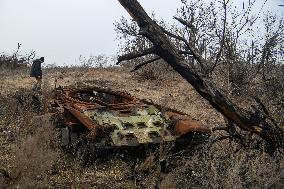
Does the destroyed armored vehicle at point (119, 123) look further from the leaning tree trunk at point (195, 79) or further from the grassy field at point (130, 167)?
the leaning tree trunk at point (195, 79)

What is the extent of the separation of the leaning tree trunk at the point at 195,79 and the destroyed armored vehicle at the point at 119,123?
189 cm

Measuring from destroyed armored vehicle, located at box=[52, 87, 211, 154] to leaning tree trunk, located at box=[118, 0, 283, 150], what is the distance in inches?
74.4

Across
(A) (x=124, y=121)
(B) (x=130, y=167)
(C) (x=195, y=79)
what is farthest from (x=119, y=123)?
(C) (x=195, y=79)

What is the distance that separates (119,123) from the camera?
25.8 ft

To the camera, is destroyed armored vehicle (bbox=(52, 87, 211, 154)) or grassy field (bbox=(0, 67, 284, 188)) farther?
destroyed armored vehicle (bbox=(52, 87, 211, 154))

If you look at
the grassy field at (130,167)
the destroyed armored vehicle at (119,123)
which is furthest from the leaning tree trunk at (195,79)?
the destroyed armored vehicle at (119,123)

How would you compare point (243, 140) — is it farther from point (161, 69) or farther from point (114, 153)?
point (161, 69)

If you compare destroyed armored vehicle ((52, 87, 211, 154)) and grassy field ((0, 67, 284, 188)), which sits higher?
destroyed armored vehicle ((52, 87, 211, 154))

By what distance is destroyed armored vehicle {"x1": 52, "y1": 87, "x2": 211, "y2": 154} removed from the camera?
7523 millimetres

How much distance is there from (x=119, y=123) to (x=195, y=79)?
245cm

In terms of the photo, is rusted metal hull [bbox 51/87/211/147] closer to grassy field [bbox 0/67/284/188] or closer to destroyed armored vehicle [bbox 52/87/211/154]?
destroyed armored vehicle [bbox 52/87/211/154]

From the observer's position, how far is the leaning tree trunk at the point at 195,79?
565cm

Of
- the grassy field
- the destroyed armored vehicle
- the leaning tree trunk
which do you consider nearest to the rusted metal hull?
the destroyed armored vehicle

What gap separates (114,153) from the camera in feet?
25.2
